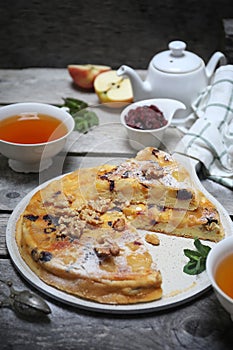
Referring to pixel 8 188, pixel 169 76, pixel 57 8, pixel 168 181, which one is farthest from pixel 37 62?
pixel 168 181

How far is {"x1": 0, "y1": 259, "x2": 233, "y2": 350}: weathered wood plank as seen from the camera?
1157mm

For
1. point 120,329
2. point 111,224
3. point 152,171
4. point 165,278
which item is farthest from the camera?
point 152,171

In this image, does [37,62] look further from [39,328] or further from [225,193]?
[39,328]

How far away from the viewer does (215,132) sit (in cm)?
175

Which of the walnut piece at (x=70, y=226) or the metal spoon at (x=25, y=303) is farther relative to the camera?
the walnut piece at (x=70, y=226)

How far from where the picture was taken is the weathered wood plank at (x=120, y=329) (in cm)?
116

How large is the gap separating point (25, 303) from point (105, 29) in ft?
4.52

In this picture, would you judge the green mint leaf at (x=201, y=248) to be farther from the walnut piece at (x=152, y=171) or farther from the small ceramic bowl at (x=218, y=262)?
the walnut piece at (x=152, y=171)

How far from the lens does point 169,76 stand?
1.90m

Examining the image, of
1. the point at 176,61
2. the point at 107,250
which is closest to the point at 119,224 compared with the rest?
the point at 107,250

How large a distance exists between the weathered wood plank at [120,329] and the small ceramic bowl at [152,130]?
2.06ft

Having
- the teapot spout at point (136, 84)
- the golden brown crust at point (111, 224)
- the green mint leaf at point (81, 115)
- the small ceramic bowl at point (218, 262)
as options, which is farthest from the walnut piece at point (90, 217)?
the teapot spout at point (136, 84)

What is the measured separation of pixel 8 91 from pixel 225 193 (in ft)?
2.98

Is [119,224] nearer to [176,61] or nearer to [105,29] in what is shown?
[176,61]
